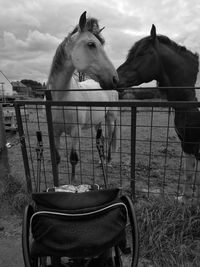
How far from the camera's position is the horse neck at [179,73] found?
279cm

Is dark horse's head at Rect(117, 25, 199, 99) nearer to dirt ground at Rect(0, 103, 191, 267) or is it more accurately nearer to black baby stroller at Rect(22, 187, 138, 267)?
dirt ground at Rect(0, 103, 191, 267)

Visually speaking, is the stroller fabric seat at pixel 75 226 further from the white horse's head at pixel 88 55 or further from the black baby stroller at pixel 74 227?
the white horse's head at pixel 88 55

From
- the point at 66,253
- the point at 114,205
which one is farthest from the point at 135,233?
the point at 66,253

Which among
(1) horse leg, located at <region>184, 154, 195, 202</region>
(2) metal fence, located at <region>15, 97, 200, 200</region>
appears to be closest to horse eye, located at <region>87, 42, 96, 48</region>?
(2) metal fence, located at <region>15, 97, 200, 200</region>

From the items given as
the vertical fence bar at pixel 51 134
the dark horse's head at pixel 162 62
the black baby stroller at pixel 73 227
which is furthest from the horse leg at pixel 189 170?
the black baby stroller at pixel 73 227

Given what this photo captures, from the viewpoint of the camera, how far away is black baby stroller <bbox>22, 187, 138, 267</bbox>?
112cm

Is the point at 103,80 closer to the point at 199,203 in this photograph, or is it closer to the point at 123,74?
the point at 123,74

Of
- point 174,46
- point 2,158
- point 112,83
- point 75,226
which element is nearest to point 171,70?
point 174,46

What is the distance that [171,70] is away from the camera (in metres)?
2.84

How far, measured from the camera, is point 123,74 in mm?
3021

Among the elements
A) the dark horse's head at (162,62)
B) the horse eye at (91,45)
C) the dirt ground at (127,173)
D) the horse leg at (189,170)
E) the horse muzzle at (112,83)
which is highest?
the horse eye at (91,45)

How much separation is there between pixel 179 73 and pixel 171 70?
0.34 ft

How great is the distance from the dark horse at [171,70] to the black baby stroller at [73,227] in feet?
5.76

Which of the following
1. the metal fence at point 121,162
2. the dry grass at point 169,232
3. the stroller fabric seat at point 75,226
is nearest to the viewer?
the stroller fabric seat at point 75,226
